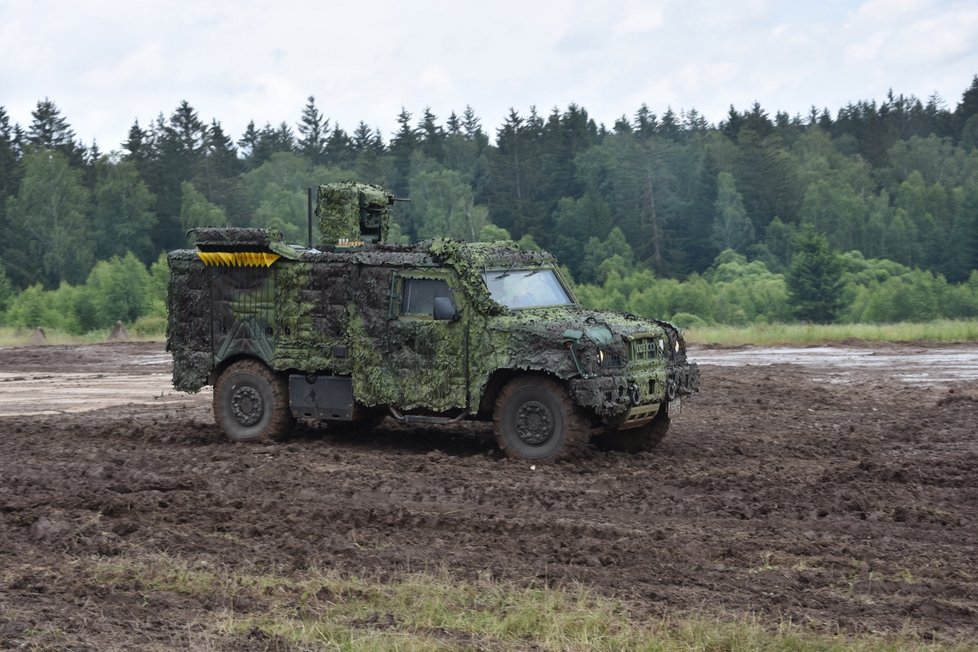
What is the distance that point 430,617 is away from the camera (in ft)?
28.1

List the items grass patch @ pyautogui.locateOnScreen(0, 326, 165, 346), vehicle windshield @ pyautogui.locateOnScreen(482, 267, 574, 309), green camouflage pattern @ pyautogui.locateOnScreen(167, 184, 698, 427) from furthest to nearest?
grass patch @ pyautogui.locateOnScreen(0, 326, 165, 346) < vehicle windshield @ pyautogui.locateOnScreen(482, 267, 574, 309) < green camouflage pattern @ pyautogui.locateOnScreen(167, 184, 698, 427)

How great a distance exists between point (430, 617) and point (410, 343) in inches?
272

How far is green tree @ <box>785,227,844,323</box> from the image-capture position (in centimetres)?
5928

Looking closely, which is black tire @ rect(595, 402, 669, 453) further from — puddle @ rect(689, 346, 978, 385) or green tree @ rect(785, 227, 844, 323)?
green tree @ rect(785, 227, 844, 323)

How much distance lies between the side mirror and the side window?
0.12 metres

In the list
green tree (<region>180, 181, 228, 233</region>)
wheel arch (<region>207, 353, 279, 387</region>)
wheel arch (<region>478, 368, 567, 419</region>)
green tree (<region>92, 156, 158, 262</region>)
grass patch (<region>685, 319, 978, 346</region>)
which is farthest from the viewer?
green tree (<region>92, 156, 158, 262</region>)

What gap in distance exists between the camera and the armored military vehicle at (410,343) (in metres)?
14.3

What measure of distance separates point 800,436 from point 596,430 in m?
3.27

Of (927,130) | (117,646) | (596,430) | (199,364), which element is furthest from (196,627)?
(927,130)

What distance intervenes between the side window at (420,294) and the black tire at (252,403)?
188 centimetres

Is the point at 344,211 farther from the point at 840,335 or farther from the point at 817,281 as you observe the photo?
the point at 817,281

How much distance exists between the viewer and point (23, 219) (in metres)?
75.5

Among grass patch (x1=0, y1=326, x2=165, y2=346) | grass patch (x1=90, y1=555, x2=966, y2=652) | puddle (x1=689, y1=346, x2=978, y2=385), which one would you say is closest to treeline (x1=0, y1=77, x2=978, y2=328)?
grass patch (x1=0, y1=326, x2=165, y2=346)

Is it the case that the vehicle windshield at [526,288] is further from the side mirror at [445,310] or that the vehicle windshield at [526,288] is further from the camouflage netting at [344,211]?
the camouflage netting at [344,211]
